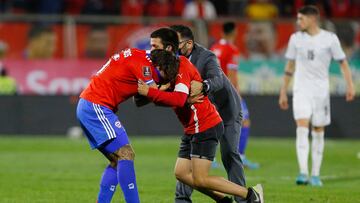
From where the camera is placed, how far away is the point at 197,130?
9109 millimetres

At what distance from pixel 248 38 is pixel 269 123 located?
2.13 metres

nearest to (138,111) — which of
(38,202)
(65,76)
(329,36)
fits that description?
(65,76)

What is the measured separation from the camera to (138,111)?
2127 centimetres

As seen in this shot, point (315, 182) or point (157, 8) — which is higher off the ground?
point (157, 8)

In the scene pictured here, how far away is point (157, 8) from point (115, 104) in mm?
14257

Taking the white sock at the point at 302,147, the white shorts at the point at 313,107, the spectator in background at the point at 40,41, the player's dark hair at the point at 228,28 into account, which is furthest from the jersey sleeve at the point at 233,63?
the spectator in background at the point at 40,41

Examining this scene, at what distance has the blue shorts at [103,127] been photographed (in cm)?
901

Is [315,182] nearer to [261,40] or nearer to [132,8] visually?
[261,40]

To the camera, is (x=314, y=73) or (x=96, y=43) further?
(x=96, y=43)

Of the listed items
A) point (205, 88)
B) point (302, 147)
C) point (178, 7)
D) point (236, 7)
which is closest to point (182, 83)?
point (205, 88)

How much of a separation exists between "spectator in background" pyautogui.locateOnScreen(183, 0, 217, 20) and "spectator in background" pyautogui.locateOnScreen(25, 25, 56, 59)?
370 cm

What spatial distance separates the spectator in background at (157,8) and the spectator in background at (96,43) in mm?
1971

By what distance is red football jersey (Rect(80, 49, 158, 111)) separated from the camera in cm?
892

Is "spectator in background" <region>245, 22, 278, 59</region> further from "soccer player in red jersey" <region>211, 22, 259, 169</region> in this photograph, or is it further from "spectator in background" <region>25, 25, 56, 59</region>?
"soccer player in red jersey" <region>211, 22, 259, 169</region>
